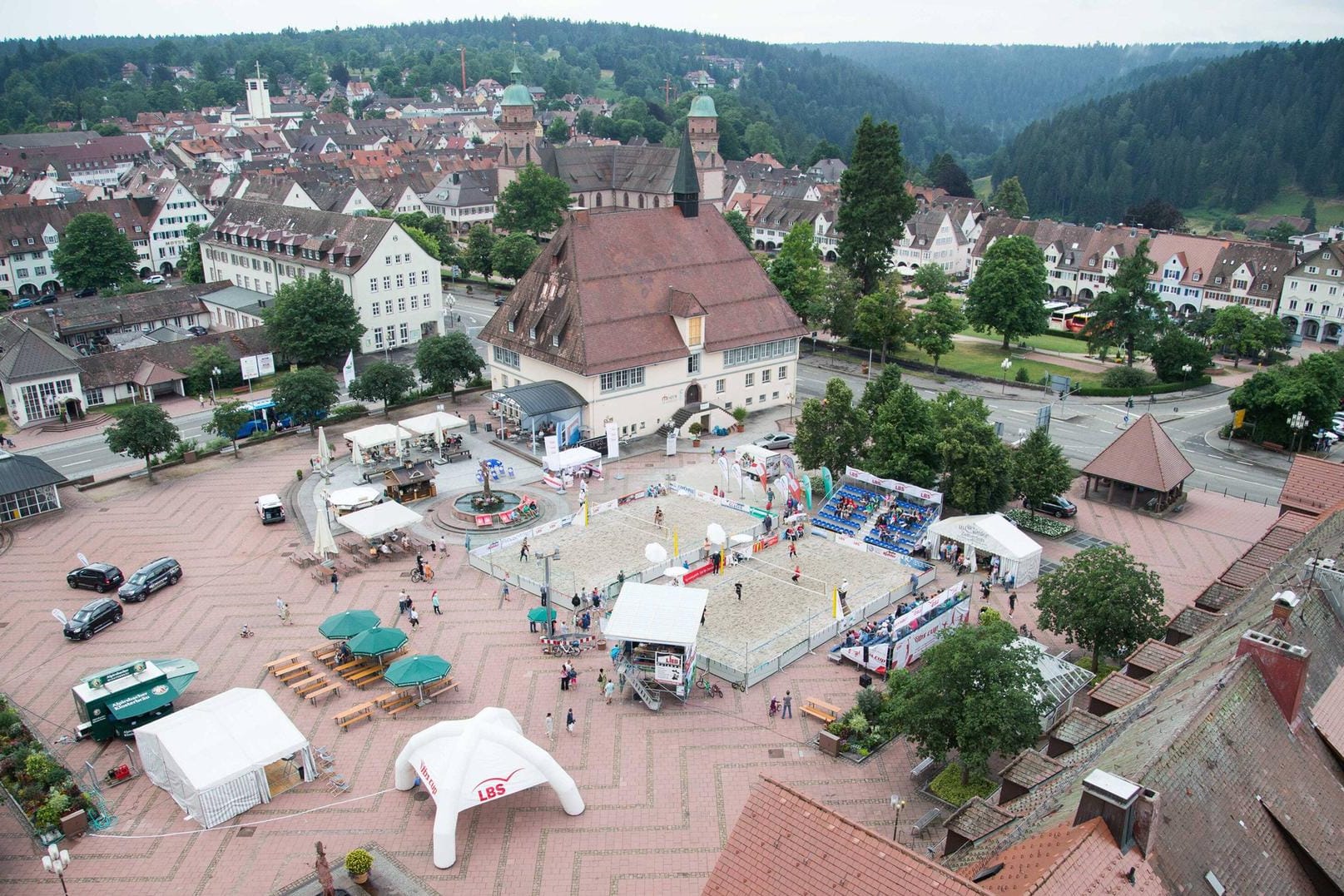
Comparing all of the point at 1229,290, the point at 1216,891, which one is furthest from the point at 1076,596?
the point at 1229,290

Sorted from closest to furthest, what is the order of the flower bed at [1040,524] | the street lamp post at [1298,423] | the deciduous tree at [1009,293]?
the flower bed at [1040,524]
the street lamp post at [1298,423]
the deciduous tree at [1009,293]

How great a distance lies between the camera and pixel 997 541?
39.8 m

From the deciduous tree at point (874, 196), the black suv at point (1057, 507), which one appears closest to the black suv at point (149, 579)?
the black suv at point (1057, 507)

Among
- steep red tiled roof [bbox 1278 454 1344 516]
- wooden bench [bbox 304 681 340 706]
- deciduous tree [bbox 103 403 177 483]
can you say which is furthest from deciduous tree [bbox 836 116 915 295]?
wooden bench [bbox 304 681 340 706]

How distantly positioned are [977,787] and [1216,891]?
10.8 metres

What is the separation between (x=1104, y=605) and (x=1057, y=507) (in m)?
16.1

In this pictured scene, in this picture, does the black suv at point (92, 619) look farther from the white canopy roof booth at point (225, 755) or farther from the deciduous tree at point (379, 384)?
the deciduous tree at point (379, 384)

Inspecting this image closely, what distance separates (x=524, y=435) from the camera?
5556cm

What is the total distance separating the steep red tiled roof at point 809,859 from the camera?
15.2 metres

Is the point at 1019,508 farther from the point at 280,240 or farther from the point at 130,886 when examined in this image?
the point at 280,240

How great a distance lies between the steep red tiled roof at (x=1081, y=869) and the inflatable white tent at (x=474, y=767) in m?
12.8

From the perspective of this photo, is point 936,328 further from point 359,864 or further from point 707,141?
point 707,141

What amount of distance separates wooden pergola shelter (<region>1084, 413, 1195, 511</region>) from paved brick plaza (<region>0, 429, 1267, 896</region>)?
3.06 m

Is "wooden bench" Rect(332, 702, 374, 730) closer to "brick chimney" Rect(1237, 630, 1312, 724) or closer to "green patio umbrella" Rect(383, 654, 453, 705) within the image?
"green patio umbrella" Rect(383, 654, 453, 705)
